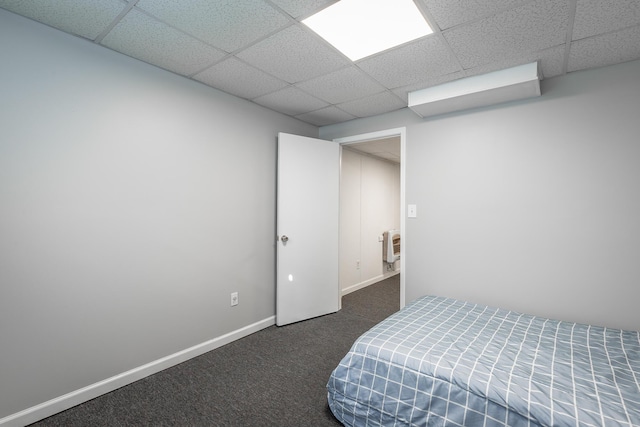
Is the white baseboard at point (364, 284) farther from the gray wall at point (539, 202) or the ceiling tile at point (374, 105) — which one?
the ceiling tile at point (374, 105)

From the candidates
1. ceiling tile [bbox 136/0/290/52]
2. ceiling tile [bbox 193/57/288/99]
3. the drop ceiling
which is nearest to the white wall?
ceiling tile [bbox 193/57/288/99]

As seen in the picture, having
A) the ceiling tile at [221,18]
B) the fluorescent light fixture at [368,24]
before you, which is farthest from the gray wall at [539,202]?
the ceiling tile at [221,18]

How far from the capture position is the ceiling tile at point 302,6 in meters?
1.41

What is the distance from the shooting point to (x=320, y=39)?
173cm

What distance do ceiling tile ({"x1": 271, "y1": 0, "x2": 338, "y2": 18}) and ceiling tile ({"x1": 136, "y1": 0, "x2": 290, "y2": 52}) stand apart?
0.19 feet

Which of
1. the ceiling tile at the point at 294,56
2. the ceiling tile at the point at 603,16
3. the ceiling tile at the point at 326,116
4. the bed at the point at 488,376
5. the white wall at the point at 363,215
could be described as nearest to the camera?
the bed at the point at 488,376

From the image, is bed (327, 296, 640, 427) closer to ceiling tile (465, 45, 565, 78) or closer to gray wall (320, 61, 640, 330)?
gray wall (320, 61, 640, 330)

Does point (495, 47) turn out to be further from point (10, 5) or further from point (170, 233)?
point (10, 5)

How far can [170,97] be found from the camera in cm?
218

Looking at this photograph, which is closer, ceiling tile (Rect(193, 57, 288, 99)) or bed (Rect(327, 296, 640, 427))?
bed (Rect(327, 296, 640, 427))

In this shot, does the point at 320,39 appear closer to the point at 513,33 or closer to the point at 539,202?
the point at 513,33

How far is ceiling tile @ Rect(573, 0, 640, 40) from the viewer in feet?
4.53

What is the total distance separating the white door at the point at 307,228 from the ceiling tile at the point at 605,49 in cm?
211

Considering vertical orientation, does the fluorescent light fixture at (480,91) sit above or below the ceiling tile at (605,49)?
below
